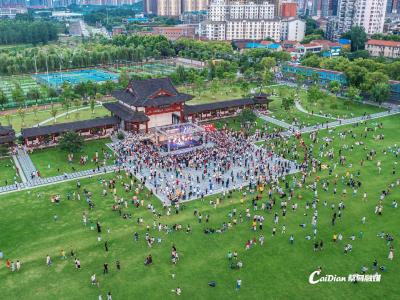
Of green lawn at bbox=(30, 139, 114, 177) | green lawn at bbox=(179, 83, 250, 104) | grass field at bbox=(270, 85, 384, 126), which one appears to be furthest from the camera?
green lawn at bbox=(179, 83, 250, 104)

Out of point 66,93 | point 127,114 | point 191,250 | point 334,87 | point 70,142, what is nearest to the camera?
point 191,250

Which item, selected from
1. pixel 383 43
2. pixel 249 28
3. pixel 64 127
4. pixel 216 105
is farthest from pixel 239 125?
pixel 249 28

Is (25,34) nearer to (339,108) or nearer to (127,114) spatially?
(127,114)

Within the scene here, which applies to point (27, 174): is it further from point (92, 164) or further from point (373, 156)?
point (373, 156)

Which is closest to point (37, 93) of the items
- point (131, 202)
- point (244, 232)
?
point (131, 202)

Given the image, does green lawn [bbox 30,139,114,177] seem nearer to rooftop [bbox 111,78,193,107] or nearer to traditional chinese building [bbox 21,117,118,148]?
traditional chinese building [bbox 21,117,118,148]

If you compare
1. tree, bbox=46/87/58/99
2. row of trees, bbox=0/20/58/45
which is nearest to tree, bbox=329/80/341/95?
tree, bbox=46/87/58/99

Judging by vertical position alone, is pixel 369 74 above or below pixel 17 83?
above
